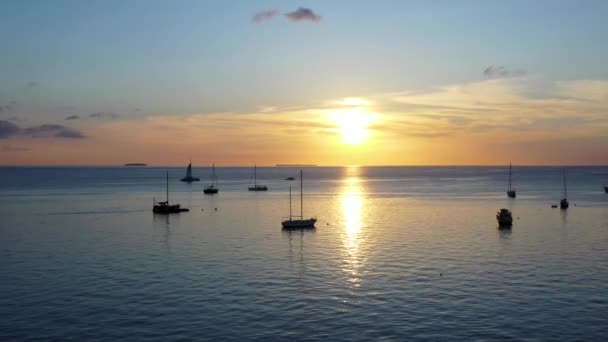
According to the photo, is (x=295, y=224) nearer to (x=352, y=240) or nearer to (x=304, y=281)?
(x=352, y=240)

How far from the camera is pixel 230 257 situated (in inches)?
2992

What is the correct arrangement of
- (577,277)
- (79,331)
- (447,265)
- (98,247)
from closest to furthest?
(79,331) → (577,277) → (447,265) → (98,247)

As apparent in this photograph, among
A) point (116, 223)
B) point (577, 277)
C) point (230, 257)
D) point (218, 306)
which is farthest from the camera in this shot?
point (116, 223)

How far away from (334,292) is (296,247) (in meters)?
30.8

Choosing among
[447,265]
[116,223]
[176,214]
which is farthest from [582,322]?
[176,214]

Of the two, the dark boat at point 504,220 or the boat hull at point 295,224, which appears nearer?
the dark boat at point 504,220

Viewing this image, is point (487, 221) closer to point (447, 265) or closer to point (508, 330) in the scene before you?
point (447, 265)

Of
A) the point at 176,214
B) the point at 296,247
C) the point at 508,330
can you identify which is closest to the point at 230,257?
the point at 296,247

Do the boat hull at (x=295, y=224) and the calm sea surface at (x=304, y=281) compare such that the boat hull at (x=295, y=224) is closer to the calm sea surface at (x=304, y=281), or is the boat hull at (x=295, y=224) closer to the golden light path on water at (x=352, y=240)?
the calm sea surface at (x=304, y=281)

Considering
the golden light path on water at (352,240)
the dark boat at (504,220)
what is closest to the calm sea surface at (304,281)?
the golden light path on water at (352,240)

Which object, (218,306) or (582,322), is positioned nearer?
(582,322)

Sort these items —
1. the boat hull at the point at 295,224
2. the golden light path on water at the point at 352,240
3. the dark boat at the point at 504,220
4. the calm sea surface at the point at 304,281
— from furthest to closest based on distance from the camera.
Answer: the boat hull at the point at 295,224
the dark boat at the point at 504,220
the golden light path on water at the point at 352,240
the calm sea surface at the point at 304,281

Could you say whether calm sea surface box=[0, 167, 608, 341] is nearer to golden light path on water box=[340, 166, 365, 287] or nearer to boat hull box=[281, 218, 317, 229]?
golden light path on water box=[340, 166, 365, 287]

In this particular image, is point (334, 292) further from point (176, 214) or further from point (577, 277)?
point (176, 214)
